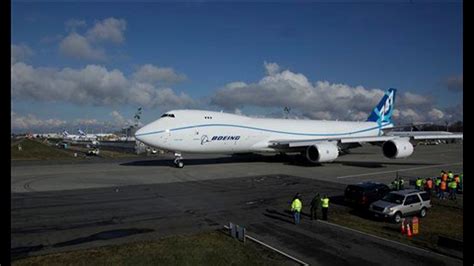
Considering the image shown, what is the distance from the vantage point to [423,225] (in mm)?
15719

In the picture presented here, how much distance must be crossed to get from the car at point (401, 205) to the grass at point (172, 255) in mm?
7079

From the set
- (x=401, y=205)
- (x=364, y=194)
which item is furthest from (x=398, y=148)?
(x=401, y=205)

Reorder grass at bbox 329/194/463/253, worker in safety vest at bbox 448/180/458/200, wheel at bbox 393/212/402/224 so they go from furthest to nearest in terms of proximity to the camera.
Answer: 1. worker in safety vest at bbox 448/180/458/200
2. wheel at bbox 393/212/402/224
3. grass at bbox 329/194/463/253

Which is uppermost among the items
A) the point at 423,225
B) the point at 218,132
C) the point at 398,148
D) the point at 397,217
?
the point at 218,132

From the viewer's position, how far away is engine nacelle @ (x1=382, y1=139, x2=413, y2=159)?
36.9 meters

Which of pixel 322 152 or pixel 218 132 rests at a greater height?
pixel 218 132

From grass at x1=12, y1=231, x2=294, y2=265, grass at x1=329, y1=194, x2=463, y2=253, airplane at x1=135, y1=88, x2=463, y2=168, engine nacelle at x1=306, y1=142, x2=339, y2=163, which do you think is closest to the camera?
grass at x1=12, y1=231, x2=294, y2=265

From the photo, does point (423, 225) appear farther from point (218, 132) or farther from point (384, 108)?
point (384, 108)

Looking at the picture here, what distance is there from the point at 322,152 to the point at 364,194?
61.0 feet

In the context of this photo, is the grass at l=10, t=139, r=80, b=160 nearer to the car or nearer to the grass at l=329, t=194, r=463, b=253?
the grass at l=329, t=194, r=463, b=253

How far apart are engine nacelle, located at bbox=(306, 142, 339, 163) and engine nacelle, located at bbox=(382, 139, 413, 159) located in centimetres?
547

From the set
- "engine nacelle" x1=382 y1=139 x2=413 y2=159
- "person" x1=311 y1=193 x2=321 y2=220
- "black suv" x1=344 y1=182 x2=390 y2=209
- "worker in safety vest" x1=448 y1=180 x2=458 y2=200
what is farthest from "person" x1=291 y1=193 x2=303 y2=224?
"engine nacelle" x1=382 y1=139 x2=413 y2=159

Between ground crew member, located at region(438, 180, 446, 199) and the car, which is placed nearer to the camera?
the car

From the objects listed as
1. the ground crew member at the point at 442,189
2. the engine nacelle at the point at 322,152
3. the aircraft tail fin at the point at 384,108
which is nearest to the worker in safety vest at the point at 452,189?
the ground crew member at the point at 442,189
